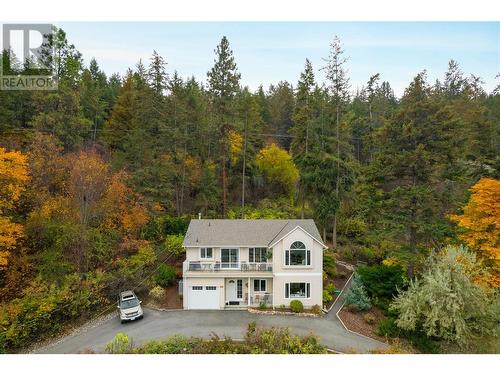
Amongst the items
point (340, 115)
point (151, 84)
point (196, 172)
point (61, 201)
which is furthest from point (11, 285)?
point (340, 115)

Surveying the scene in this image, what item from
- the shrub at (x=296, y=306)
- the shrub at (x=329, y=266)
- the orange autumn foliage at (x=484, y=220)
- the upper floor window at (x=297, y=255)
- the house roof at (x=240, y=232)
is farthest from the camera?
the shrub at (x=329, y=266)

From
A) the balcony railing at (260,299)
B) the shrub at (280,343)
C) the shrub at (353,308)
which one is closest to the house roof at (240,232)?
the balcony railing at (260,299)

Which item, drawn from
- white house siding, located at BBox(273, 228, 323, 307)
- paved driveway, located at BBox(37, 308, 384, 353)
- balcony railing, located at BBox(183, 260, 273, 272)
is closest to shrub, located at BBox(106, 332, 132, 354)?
paved driveway, located at BBox(37, 308, 384, 353)

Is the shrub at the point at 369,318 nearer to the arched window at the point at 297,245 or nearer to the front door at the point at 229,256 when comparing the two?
the arched window at the point at 297,245

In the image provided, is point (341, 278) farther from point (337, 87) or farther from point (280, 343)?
point (337, 87)

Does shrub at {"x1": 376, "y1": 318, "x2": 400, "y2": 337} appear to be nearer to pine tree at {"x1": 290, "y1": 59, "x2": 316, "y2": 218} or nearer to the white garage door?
the white garage door

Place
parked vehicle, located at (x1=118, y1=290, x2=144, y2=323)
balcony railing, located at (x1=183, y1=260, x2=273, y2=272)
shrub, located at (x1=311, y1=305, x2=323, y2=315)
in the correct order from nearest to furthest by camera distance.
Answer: parked vehicle, located at (x1=118, y1=290, x2=144, y2=323)
shrub, located at (x1=311, y1=305, x2=323, y2=315)
balcony railing, located at (x1=183, y1=260, x2=273, y2=272)
